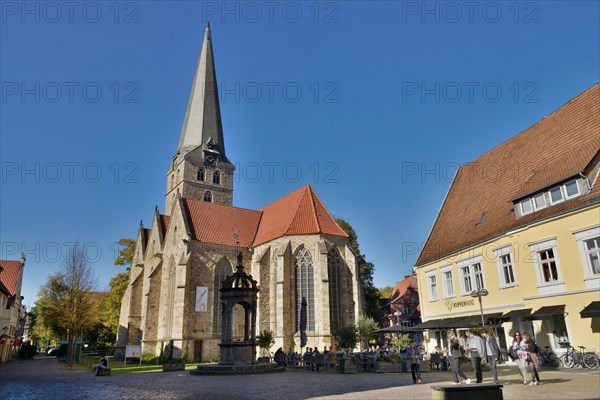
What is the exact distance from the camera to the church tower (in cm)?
4638

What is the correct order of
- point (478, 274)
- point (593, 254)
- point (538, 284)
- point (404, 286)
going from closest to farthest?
point (593, 254) < point (538, 284) < point (478, 274) < point (404, 286)

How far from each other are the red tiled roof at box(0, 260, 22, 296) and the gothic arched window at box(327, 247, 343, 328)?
33323 millimetres

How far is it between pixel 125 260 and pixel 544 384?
4593cm

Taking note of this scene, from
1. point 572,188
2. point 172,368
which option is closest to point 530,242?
point 572,188

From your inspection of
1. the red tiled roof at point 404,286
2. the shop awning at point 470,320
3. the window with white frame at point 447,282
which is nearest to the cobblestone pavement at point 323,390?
the shop awning at point 470,320

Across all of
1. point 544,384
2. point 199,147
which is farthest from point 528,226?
point 199,147

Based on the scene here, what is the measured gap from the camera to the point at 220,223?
117ft

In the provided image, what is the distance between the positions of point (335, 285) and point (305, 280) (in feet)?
7.03

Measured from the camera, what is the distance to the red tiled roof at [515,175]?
16703mm

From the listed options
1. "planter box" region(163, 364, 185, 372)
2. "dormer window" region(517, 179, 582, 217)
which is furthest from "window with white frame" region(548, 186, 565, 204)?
"planter box" region(163, 364, 185, 372)

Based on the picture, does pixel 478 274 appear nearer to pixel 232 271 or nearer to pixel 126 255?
pixel 232 271

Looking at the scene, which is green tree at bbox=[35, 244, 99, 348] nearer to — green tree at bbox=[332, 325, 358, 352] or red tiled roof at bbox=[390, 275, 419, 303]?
green tree at bbox=[332, 325, 358, 352]

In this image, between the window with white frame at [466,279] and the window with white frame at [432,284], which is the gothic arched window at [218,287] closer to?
the window with white frame at [432,284]

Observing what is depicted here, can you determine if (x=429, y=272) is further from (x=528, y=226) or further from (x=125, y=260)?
(x=125, y=260)
